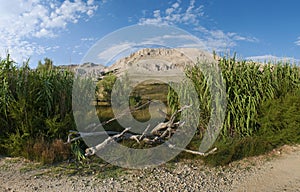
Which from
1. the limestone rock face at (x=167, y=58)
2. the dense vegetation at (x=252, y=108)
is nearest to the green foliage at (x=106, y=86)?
the limestone rock face at (x=167, y=58)

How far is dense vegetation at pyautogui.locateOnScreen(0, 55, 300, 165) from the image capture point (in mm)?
4043

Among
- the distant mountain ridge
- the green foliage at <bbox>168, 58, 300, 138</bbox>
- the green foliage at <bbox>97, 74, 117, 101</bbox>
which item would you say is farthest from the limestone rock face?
the green foliage at <bbox>97, 74, 117, 101</bbox>

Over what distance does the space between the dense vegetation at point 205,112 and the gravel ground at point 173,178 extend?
0.27 m

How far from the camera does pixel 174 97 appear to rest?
5078 mm

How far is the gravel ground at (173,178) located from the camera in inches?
121

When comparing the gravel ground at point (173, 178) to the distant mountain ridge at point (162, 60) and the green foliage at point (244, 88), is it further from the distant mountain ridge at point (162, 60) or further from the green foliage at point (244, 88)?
the distant mountain ridge at point (162, 60)

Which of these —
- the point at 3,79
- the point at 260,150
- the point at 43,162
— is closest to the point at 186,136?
the point at 260,150

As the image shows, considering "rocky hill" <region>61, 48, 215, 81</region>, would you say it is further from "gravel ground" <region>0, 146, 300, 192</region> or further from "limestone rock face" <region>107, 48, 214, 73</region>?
"gravel ground" <region>0, 146, 300, 192</region>

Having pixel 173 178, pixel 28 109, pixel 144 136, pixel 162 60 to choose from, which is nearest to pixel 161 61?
pixel 162 60

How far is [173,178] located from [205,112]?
5.46 ft

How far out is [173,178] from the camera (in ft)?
10.8

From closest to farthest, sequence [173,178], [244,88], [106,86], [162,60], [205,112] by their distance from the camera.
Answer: [173,178]
[244,88]
[205,112]
[162,60]
[106,86]

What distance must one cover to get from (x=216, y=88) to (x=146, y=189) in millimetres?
2226

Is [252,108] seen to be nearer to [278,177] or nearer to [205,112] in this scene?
[205,112]
